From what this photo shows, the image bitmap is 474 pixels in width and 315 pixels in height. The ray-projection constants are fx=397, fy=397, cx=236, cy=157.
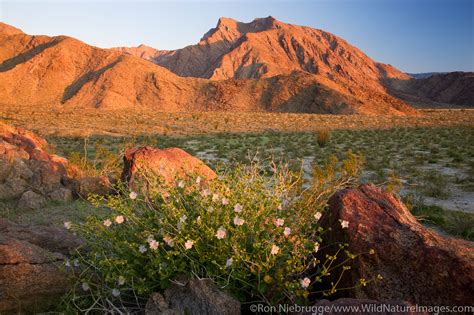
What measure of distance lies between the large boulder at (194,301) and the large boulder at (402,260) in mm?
822

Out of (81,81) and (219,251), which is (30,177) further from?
(81,81)

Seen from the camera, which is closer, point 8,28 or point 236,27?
point 8,28

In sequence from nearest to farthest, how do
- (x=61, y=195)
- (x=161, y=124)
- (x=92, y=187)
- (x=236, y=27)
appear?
(x=61, y=195) < (x=92, y=187) < (x=161, y=124) < (x=236, y=27)

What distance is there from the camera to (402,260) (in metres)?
2.59

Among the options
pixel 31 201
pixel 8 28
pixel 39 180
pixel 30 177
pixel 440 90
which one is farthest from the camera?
pixel 440 90

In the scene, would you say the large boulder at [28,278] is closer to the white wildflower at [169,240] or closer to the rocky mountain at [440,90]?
the white wildflower at [169,240]

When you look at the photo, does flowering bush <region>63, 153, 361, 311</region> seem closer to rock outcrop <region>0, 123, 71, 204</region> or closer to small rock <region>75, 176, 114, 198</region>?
small rock <region>75, 176, 114, 198</region>

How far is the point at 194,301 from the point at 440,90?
101 metres

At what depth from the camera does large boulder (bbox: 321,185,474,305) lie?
2445mm

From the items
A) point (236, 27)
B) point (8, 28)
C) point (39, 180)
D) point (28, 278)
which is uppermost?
point (236, 27)

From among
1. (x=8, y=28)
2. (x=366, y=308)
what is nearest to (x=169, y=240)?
(x=366, y=308)

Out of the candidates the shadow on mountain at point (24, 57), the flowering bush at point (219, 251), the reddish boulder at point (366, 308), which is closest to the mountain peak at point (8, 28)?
the shadow on mountain at point (24, 57)

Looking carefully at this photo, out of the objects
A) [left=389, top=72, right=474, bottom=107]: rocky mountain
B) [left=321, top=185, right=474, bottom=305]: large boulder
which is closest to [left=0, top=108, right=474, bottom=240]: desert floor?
[left=321, top=185, right=474, bottom=305]: large boulder

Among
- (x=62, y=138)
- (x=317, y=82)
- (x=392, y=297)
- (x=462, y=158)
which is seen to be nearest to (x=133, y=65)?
(x=317, y=82)
